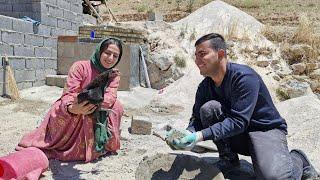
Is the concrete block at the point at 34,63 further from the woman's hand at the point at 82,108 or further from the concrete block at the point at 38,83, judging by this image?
the woman's hand at the point at 82,108

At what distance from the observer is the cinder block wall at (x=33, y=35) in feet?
20.7

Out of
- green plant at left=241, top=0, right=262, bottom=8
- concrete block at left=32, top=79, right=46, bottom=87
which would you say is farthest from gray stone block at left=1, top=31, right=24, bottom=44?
green plant at left=241, top=0, right=262, bottom=8

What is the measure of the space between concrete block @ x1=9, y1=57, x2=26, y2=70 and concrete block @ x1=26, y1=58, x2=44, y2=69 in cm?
11

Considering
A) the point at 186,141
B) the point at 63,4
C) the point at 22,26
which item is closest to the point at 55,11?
the point at 63,4

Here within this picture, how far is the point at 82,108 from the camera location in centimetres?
284

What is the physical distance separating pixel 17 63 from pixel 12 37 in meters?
0.45

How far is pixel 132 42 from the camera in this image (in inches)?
324

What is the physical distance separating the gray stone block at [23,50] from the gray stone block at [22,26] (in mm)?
292

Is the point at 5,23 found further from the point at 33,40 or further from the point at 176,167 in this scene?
the point at 176,167

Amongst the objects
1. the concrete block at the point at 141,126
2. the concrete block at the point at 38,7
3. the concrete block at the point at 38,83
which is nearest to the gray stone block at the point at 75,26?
the concrete block at the point at 38,7

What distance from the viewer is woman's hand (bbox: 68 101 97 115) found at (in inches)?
111

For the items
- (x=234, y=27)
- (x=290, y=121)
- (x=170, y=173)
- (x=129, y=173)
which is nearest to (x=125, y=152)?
(x=129, y=173)

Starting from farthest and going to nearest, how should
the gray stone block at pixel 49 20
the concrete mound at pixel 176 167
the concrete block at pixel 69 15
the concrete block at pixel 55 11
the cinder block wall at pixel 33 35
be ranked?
1. the concrete block at pixel 69 15
2. the concrete block at pixel 55 11
3. the gray stone block at pixel 49 20
4. the cinder block wall at pixel 33 35
5. the concrete mound at pixel 176 167

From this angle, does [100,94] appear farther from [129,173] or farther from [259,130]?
[259,130]
